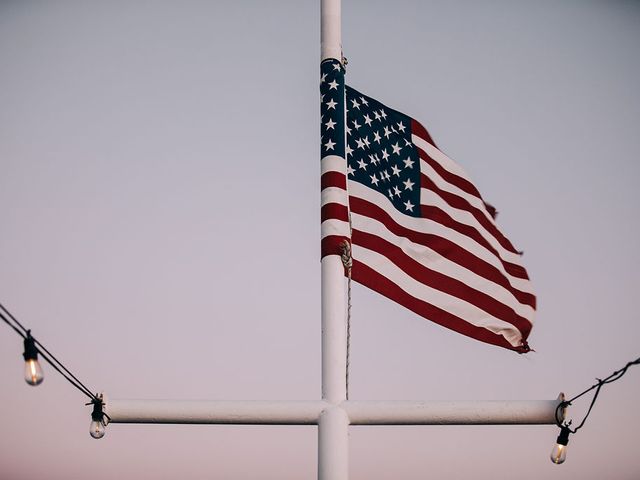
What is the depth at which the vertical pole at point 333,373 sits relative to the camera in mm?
5398

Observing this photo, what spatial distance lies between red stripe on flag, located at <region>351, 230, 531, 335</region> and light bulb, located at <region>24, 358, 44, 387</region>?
298cm

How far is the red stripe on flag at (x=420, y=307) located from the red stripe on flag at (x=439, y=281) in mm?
213

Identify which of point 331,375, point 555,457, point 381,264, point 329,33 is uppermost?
point 329,33

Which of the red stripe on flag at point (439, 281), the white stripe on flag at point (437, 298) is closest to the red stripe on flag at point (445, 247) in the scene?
the red stripe on flag at point (439, 281)

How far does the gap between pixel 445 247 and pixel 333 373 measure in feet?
7.69

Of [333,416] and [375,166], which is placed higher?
[375,166]

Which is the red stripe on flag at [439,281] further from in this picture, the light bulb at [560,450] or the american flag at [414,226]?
the light bulb at [560,450]

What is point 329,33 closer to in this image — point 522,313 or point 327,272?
point 327,272

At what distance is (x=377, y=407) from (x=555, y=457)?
4.57 ft

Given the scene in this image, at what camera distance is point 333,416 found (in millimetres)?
5461

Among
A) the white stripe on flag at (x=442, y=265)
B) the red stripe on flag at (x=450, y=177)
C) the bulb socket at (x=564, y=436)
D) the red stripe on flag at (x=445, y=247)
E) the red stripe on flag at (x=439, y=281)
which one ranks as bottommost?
the bulb socket at (x=564, y=436)

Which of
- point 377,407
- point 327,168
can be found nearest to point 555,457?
point 377,407

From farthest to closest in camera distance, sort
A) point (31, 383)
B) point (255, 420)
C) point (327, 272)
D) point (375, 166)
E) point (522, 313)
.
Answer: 1. point (522, 313)
2. point (375, 166)
3. point (327, 272)
4. point (255, 420)
5. point (31, 383)

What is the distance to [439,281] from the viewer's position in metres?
7.23
